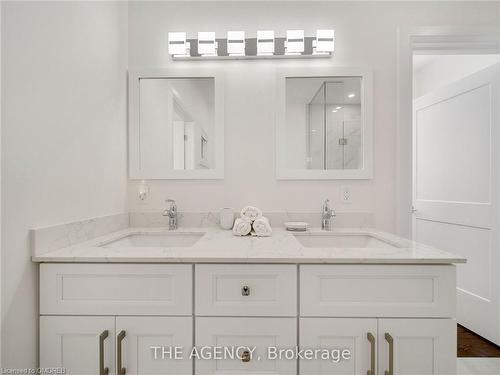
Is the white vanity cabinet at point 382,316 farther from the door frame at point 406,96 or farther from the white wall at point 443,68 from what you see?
the white wall at point 443,68

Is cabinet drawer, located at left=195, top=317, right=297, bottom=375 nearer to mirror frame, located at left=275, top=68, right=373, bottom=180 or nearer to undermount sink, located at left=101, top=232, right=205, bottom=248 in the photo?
undermount sink, located at left=101, top=232, right=205, bottom=248

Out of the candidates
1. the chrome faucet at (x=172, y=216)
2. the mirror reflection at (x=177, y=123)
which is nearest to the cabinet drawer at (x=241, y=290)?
the chrome faucet at (x=172, y=216)

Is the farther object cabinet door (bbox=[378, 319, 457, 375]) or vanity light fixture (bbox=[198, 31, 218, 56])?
vanity light fixture (bbox=[198, 31, 218, 56])

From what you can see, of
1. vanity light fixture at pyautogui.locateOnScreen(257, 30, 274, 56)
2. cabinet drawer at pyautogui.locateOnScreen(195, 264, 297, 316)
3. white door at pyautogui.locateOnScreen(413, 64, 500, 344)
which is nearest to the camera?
cabinet drawer at pyautogui.locateOnScreen(195, 264, 297, 316)

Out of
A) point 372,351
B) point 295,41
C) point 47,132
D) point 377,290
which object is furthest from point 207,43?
point 372,351

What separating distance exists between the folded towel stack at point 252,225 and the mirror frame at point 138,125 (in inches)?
12.9

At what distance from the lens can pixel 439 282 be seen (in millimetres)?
1010

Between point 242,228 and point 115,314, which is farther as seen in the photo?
point 242,228

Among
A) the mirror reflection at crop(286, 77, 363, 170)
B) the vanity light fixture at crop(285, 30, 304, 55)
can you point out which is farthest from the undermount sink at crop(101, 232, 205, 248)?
the vanity light fixture at crop(285, 30, 304, 55)

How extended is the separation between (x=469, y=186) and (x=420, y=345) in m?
1.42

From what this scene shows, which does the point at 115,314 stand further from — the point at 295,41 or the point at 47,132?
the point at 295,41

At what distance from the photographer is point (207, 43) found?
1670 mm

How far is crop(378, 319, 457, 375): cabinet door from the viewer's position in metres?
1.01

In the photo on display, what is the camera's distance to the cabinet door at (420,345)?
39.9 inches
